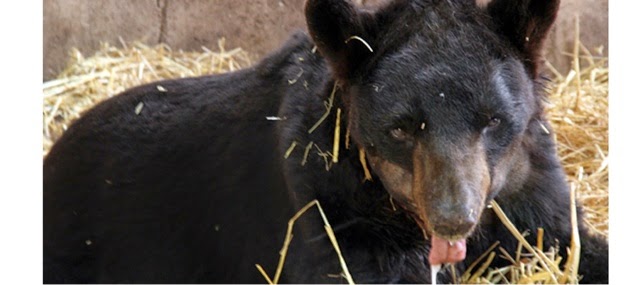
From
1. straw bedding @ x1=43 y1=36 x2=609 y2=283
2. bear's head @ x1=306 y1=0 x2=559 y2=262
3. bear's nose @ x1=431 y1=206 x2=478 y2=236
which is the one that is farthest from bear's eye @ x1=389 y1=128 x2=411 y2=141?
straw bedding @ x1=43 y1=36 x2=609 y2=283

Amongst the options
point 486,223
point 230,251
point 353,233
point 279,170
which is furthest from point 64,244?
point 486,223

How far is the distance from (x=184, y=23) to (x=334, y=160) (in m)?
2.16

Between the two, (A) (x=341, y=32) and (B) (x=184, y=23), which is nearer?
(A) (x=341, y=32)

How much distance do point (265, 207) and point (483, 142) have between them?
1.32m

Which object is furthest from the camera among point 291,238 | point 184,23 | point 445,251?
point 184,23

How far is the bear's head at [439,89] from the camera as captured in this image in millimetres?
4328

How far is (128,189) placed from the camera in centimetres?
582

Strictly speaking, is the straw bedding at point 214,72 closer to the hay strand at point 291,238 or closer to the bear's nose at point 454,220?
the hay strand at point 291,238

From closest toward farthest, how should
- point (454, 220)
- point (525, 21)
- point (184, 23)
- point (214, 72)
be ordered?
point (454, 220)
point (525, 21)
point (184, 23)
point (214, 72)

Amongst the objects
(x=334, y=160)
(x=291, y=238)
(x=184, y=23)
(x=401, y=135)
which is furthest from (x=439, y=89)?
(x=184, y=23)

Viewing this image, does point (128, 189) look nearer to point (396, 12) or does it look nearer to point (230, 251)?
point (230, 251)

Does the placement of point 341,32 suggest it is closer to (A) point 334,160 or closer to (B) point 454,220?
(A) point 334,160

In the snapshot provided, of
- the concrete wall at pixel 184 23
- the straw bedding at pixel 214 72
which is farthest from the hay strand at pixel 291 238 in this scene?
the straw bedding at pixel 214 72

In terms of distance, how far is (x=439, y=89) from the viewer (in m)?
4.39
